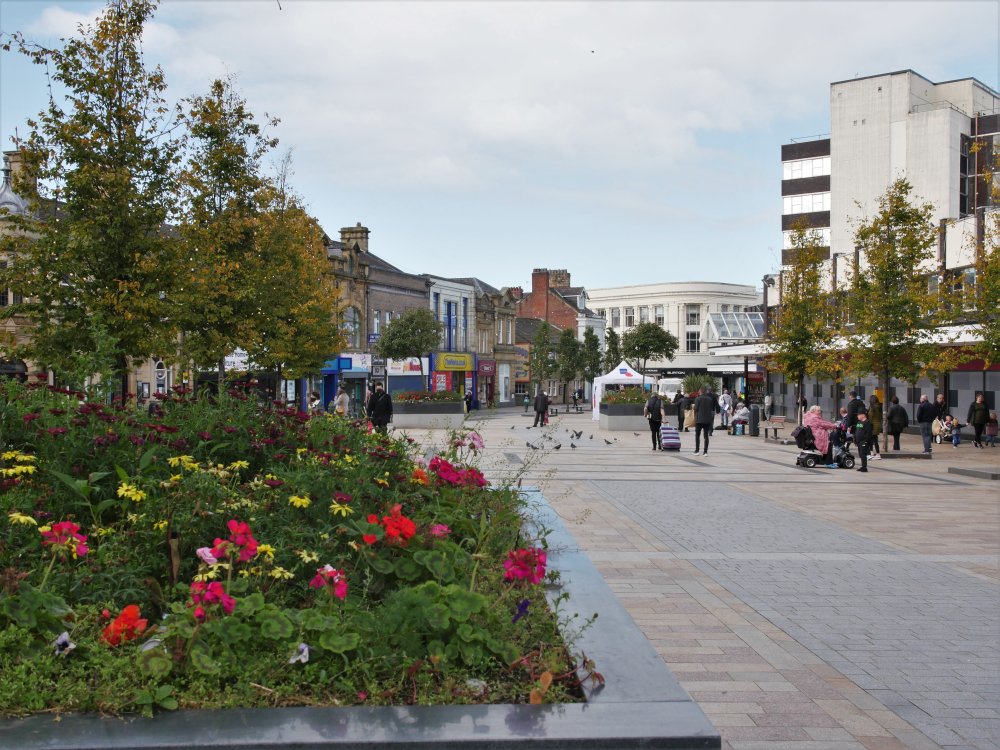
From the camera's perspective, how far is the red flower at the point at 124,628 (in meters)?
3.35

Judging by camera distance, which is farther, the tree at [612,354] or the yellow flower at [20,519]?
the tree at [612,354]

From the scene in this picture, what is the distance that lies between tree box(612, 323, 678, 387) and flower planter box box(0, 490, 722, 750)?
89037mm

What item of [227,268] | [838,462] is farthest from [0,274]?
[838,462]

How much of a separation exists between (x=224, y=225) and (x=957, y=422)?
22.0 m

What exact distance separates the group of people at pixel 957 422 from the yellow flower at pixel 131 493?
24.5 m

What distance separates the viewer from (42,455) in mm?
A: 4914

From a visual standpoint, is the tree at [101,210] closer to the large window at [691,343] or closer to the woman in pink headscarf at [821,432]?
the woman in pink headscarf at [821,432]

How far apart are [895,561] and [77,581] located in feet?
24.9

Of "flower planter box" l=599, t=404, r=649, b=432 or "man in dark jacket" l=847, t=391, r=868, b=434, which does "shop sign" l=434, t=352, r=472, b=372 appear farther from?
"man in dark jacket" l=847, t=391, r=868, b=434

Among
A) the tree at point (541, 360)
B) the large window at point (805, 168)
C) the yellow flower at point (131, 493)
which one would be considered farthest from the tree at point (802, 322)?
the tree at point (541, 360)

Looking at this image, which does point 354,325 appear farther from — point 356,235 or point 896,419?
point 896,419

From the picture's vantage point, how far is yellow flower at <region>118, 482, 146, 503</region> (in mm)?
4320

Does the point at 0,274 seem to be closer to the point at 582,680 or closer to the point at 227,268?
the point at 227,268

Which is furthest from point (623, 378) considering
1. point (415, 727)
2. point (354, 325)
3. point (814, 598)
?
point (415, 727)
